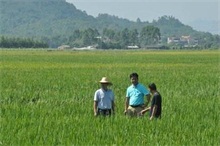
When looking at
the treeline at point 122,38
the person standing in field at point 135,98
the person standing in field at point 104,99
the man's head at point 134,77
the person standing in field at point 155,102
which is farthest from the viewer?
the treeline at point 122,38

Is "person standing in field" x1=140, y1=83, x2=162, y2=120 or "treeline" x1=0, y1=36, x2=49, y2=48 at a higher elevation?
"person standing in field" x1=140, y1=83, x2=162, y2=120

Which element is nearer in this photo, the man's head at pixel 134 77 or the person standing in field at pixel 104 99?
the man's head at pixel 134 77

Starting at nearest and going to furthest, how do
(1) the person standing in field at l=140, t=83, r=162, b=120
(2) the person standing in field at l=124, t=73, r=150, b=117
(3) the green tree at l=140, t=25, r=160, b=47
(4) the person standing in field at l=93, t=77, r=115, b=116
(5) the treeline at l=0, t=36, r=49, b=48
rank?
(1) the person standing in field at l=140, t=83, r=162, b=120, (4) the person standing in field at l=93, t=77, r=115, b=116, (2) the person standing in field at l=124, t=73, r=150, b=117, (5) the treeline at l=0, t=36, r=49, b=48, (3) the green tree at l=140, t=25, r=160, b=47

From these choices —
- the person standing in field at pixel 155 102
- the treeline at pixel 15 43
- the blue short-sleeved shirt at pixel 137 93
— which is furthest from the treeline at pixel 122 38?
the person standing in field at pixel 155 102

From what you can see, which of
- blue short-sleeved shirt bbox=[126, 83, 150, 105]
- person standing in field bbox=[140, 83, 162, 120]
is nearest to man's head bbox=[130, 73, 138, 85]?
blue short-sleeved shirt bbox=[126, 83, 150, 105]

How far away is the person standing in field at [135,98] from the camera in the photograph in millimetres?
10289

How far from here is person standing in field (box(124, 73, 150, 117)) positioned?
Answer: 33.8 feet

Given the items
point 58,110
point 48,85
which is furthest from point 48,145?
point 48,85

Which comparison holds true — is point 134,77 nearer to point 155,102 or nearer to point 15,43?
point 155,102

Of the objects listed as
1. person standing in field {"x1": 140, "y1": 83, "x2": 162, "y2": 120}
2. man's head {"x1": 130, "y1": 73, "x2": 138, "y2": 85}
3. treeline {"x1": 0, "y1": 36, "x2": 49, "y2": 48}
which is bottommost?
treeline {"x1": 0, "y1": 36, "x2": 49, "y2": 48}

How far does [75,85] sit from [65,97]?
4.82 meters

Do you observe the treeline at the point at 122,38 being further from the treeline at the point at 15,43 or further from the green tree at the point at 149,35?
the treeline at the point at 15,43

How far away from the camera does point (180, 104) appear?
14008mm

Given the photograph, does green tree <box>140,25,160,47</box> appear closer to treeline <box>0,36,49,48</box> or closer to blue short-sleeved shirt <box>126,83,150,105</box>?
treeline <box>0,36,49,48</box>
